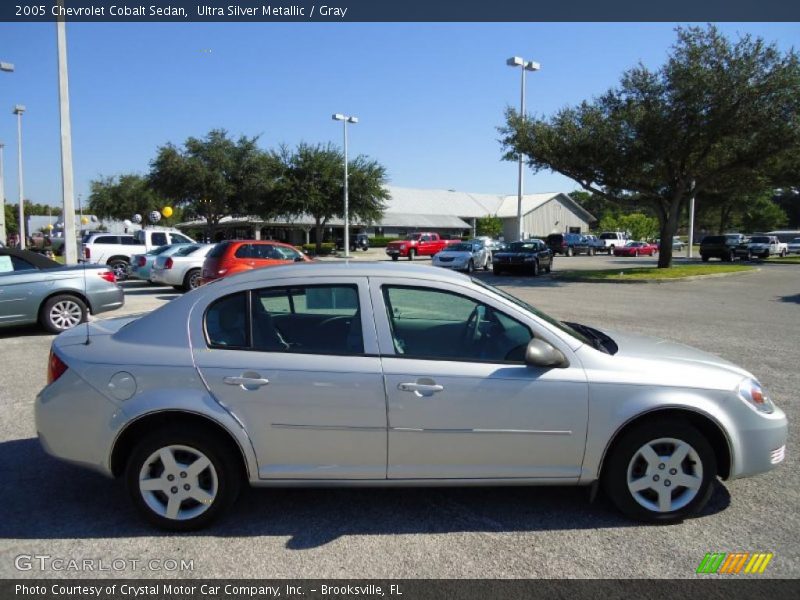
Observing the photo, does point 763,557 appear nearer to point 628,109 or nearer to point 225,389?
point 225,389

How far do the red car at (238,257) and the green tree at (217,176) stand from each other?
1177 inches

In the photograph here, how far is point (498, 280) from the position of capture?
82.3 feet

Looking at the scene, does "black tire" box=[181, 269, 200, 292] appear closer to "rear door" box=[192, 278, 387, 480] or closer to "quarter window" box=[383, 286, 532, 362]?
"rear door" box=[192, 278, 387, 480]

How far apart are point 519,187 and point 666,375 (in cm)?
3145

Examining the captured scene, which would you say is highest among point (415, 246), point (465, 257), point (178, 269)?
point (415, 246)

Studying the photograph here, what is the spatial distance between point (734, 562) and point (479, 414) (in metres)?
1.64

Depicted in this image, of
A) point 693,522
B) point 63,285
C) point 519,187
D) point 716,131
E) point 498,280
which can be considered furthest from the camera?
point 519,187

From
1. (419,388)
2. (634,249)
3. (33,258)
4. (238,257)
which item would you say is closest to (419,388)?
(419,388)

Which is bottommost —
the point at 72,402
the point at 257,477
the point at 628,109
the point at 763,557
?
the point at 763,557

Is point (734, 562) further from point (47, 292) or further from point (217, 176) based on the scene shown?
point (217, 176)

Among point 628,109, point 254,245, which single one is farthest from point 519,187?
point 254,245

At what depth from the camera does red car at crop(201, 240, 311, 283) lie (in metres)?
14.7

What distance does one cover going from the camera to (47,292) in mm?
9859

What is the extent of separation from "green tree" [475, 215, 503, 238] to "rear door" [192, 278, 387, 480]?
212ft
